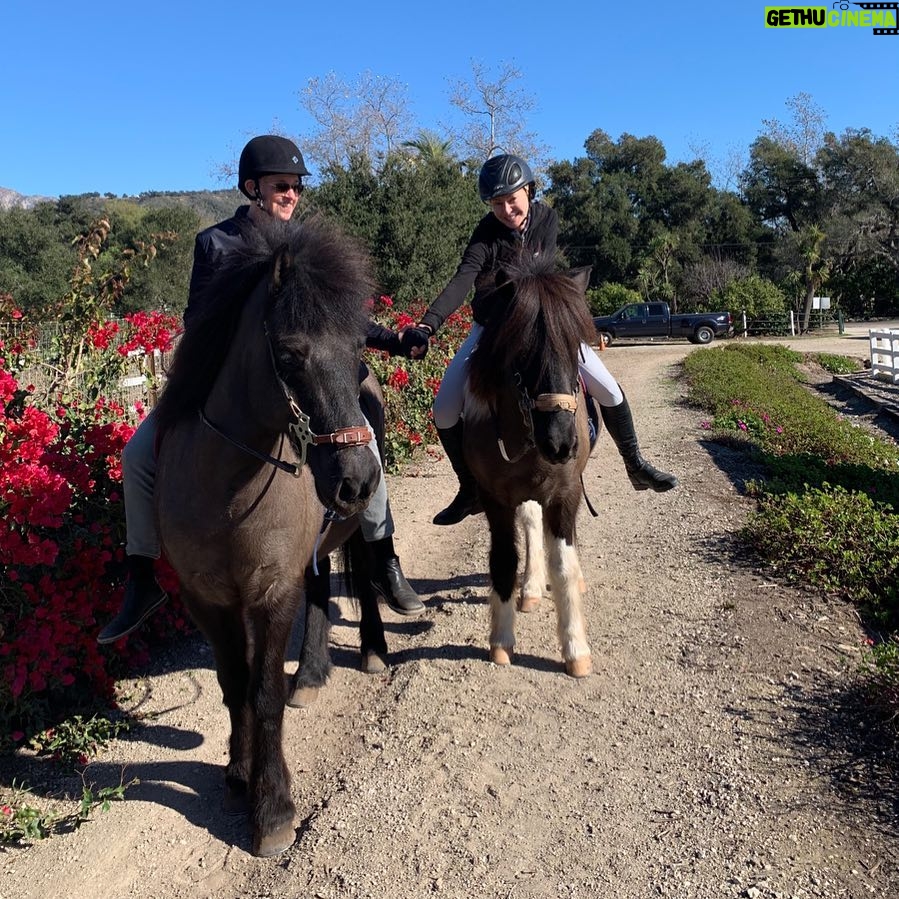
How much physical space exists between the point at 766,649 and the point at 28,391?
460cm

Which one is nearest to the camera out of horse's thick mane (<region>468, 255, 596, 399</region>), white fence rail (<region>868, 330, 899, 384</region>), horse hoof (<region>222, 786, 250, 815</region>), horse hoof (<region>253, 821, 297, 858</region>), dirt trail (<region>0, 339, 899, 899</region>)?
dirt trail (<region>0, 339, 899, 899</region>)

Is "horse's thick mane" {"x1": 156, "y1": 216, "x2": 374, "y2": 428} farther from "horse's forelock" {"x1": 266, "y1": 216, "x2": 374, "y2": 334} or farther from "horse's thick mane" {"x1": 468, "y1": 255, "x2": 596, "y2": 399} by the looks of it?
→ "horse's thick mane" {"x1": 468, "y1": 255, "x2": 596, "y2": 399}

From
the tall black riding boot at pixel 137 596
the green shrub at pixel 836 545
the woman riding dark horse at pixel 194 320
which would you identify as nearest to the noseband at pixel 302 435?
the woman riding dark horse at pixel 194 320

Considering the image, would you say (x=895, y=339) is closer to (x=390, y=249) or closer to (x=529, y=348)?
(x=390, y=249)

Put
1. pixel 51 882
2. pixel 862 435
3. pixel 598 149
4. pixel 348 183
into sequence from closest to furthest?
pixel 51 882 < pixel 862 435 < pixel 348 183 < pixel 598 149

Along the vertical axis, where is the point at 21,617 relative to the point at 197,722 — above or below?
above

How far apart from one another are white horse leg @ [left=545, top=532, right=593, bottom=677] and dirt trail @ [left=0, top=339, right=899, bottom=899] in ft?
0.33

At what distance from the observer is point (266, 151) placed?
3.96 meters

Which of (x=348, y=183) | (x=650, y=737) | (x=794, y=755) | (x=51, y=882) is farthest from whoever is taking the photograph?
(x=348, y=183)

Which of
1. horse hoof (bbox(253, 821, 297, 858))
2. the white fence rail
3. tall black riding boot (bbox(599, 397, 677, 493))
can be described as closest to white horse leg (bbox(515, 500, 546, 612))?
tall black riding boot (bbox(599, 397, 677, 493))

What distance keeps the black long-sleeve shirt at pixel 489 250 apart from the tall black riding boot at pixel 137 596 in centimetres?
206

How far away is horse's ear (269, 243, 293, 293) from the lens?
2.77m

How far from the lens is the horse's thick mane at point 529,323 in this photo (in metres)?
4.01

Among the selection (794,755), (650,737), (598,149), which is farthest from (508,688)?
(598,149)
